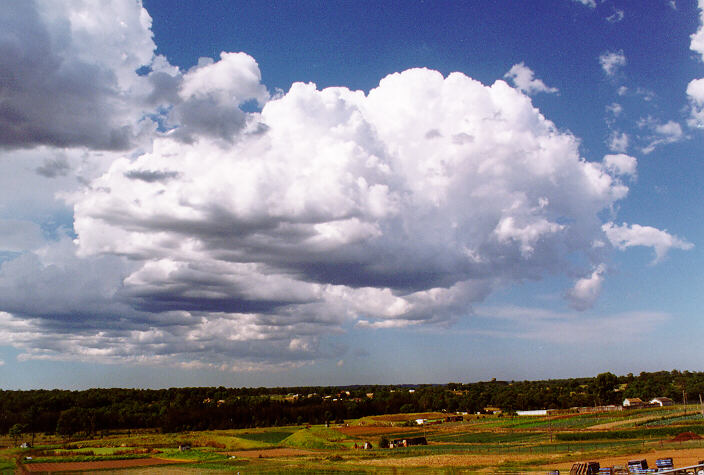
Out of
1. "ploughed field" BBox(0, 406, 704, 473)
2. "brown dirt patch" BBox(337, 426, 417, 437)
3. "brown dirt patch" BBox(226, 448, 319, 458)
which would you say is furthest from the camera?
"brown dirt patch" BBox(337, 426, 417, 437)

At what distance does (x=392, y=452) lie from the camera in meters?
100

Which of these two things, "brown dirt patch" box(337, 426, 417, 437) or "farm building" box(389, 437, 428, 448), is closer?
"farm building" box(389, 437, 428, 448)

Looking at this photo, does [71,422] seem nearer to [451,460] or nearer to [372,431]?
[372,431]

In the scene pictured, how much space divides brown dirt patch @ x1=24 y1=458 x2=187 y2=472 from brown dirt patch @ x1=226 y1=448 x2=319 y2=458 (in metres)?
12.2

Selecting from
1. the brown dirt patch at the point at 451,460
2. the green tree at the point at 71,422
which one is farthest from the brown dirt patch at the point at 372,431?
the green tree at the point at 71,422

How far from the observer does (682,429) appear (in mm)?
104000

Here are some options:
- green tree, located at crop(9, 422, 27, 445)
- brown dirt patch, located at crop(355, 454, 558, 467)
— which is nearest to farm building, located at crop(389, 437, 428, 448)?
brown dirt patch, located at crop(355, 454, 558, 467)

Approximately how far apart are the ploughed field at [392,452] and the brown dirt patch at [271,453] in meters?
0.19

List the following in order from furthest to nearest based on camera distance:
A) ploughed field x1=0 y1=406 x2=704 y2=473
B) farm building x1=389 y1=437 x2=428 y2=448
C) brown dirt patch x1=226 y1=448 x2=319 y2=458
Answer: farm building x1=389 y1=437 x2=428 y2=448 → brown dirt patch x1=226 y1=448 x2=319 y2=458 → ploughed field x1=0 y1=406 x2=704 y2=473

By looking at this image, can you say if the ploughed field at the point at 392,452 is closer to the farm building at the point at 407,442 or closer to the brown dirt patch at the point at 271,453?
the brown dirt patch at the point at 271,453

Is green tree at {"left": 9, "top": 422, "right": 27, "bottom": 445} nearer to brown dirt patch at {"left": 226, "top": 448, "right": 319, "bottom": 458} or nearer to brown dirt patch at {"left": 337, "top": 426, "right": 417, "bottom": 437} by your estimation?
brown dirt patch at {"left": 226, "top": 448, "right": 319, "bottom": 458}

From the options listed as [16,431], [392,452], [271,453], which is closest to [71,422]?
[16,431]

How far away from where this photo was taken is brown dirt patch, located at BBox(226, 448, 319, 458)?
351 feet

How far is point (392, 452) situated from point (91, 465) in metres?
48.8
